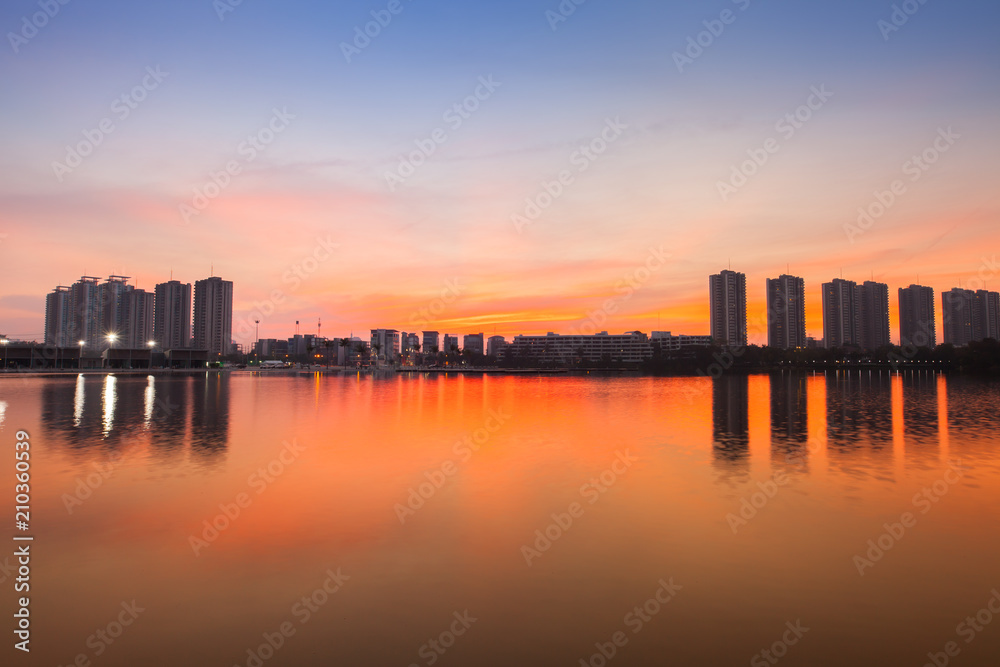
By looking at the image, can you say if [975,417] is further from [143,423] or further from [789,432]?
[143,423]

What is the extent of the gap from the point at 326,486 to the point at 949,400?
183ft

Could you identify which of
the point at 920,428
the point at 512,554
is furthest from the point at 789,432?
the point at 512,554

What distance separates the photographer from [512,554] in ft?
37.6

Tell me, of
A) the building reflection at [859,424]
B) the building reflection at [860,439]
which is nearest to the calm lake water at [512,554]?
the building reflection at [860,439]

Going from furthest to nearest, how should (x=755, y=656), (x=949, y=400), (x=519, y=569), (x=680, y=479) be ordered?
(x=949, y=400)
(x=680, y=479)
(x=519, y=569)
(x=755, y=656)

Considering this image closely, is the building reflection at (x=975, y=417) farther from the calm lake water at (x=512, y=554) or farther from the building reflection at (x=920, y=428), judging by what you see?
the calm lake water at (x=512, y=554)

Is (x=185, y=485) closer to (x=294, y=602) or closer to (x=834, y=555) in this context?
(x=294, y=602)

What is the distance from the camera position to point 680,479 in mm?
17922

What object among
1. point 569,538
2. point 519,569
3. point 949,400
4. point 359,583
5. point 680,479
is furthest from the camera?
point 949,400

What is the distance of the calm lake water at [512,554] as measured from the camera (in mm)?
7988

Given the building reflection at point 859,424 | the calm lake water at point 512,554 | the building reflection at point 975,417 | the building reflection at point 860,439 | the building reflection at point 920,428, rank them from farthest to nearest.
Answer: the building reflection at point 975,417
the building reflection at point 859,424
the building reflection at point 920,428
the building reflection at point 860,439
the calm lake water at point 512,554

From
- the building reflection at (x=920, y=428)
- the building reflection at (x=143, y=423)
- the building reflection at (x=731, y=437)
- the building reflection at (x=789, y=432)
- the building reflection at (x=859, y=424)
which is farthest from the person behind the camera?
the building reflection at (x=859, y=424)

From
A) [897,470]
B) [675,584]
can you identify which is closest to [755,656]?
[675,584]

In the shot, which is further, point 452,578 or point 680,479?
point 680,479
